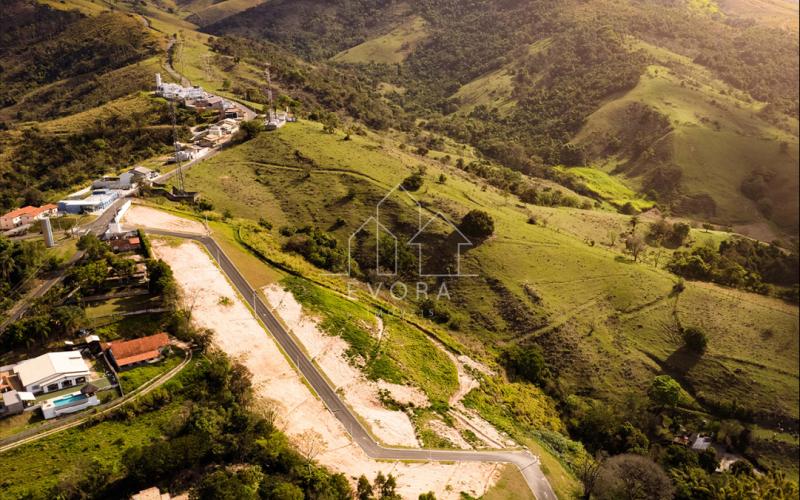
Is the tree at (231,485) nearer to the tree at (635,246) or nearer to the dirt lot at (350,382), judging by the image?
the dirt lot at (350,382)

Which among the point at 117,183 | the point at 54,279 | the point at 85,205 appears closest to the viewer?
the point at 54,279

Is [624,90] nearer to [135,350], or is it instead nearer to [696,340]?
[696,340]

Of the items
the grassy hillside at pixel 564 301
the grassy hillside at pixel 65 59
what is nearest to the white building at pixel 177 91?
the grassy hillside at pixel 65 59

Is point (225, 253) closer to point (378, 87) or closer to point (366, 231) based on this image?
point (366, 231)

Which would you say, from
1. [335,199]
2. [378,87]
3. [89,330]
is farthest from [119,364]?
[378,87]

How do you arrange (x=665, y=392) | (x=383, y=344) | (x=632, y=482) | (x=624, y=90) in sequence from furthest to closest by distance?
(x=624, y=90) < (x=665, y=392) < (x=383, y=344) < (x=632, y=482)

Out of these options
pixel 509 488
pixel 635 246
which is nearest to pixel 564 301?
pixel 635 246
